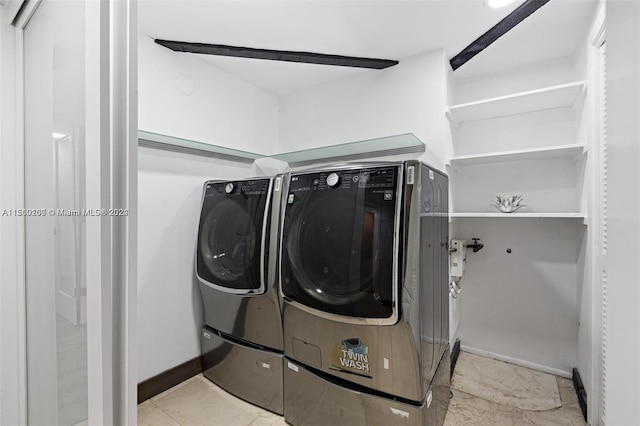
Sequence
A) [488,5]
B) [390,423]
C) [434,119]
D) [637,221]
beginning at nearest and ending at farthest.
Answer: [637,221]
[390,423]
[488,5]
[434,119]

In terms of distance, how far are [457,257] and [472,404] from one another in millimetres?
961

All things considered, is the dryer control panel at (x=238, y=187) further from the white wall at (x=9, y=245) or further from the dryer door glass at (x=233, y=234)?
the white wall at (x=9, y=245)

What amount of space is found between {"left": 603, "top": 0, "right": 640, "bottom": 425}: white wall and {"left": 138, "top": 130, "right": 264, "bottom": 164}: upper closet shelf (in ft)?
6.64

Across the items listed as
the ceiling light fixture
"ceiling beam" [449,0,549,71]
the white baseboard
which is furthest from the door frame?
the white baseboard

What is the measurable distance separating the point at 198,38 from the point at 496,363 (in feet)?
10.9

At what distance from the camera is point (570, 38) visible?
1912 millimetres

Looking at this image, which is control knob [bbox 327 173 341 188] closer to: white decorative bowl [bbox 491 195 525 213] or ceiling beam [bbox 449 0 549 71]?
white decorative bowl [bbox 491 195 525 213]

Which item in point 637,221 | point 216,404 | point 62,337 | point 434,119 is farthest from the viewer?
point 434,119

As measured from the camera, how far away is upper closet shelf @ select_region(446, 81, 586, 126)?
5.96 ft

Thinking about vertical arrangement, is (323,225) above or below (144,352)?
above

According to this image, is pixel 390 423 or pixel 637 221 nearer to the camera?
pixel 637 221

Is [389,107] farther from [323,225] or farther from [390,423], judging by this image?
[390,423]

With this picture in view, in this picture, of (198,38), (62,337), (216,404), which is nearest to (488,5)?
(198,38)

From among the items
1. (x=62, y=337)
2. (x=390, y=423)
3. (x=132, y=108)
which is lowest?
(x=390, y=423)
